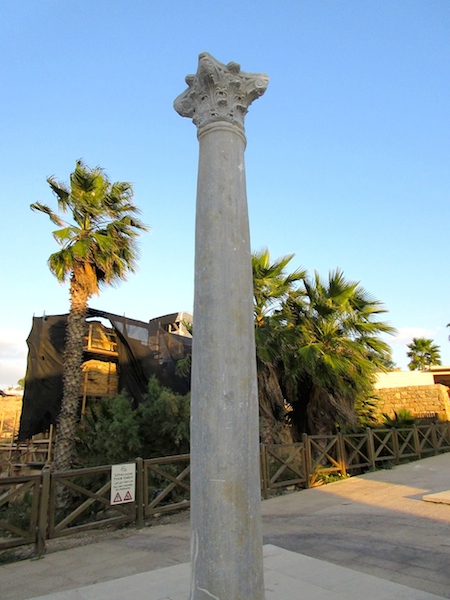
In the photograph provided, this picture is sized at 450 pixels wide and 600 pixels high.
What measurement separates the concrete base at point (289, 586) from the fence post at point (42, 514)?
233 centimetres

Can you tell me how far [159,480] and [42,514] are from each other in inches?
152

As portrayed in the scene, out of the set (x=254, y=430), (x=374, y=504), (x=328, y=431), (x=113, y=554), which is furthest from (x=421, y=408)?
(x=254, y=430)

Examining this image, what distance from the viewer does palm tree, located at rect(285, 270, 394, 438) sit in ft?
40.7

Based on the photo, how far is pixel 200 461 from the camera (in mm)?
2836

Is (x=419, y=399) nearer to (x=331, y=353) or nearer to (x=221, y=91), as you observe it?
(x=331, y=353)

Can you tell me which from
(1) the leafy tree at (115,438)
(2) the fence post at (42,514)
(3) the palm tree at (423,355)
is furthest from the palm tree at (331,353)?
(3) the palm tree at (423,355)

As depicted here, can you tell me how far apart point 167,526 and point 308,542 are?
262 centimetres

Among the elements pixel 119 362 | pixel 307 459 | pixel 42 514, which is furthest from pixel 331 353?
pixel 42 514

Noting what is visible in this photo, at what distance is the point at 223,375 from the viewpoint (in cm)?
291

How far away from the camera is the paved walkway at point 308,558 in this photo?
3.96 m

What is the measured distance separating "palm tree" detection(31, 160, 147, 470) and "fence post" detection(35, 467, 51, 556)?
17.5ft

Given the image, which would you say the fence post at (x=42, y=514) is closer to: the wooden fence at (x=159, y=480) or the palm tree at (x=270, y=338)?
the wooden fence at (x=159, y=480)

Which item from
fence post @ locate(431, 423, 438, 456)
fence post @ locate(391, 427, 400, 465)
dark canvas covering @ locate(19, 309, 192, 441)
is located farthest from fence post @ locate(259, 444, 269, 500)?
fence post @ locate(431, 423, 438, 456)

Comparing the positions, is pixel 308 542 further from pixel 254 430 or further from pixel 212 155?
pixel 212 155
